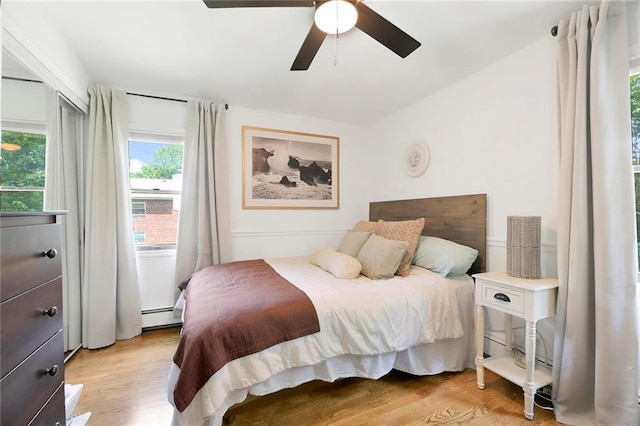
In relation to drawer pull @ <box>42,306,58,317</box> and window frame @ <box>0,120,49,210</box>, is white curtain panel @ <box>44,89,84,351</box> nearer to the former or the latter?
window frame @ <box>0,120,49,210</box>

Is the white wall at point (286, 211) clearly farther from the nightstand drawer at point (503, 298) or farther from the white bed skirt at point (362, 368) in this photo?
the nightstand drawer at point (503, 298)

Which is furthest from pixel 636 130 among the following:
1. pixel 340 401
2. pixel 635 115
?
pixel 340 401

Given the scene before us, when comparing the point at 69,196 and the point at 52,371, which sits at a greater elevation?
the point at 69,196

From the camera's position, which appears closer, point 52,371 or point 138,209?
point 52,371

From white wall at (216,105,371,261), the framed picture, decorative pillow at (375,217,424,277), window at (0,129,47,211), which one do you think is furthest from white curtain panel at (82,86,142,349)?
decorative pillow at (375,217,424,277)

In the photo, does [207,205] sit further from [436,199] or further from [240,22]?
[436,199]

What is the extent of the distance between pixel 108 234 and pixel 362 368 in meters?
2.48

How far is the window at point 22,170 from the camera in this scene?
1437mm

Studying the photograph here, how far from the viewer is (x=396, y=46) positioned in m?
1.55

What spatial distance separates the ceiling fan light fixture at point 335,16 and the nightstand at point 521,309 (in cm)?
178

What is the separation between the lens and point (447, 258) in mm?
2084

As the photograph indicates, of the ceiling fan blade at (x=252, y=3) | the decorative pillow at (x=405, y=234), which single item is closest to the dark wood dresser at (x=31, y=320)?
the ceiling fan blade at (x=252, y=3)

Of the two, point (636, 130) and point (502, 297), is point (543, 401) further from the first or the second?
point (636, 130)

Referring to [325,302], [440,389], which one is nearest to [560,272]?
[440,389]
